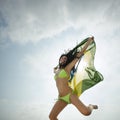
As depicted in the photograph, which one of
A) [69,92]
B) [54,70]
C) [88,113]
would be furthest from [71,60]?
[88,113]

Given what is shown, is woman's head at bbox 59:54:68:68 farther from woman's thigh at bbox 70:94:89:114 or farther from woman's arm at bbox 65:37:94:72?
woman's thigh at bbox 70:94:89:114

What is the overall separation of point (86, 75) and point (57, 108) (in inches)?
104

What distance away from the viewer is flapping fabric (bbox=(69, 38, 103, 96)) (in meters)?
10.9

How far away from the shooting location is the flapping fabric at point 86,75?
10852 mm

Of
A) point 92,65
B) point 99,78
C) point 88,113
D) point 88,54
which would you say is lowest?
point 88,113

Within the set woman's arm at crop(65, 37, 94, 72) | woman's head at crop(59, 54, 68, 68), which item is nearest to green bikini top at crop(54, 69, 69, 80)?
woman's arm at crop(65, 37, 94, 72)

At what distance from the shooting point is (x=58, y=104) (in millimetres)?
9359

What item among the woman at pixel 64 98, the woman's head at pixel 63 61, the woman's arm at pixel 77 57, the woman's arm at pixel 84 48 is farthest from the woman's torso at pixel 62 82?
the woman's arm at pixel 84 48

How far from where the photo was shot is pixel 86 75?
11.2 meters

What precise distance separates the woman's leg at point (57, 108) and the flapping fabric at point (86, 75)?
5.38 ft

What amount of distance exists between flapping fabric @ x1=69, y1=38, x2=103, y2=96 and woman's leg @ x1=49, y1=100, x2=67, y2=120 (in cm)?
164

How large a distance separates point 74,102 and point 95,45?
3690mm

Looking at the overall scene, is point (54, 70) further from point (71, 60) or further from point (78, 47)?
point (78, 47)

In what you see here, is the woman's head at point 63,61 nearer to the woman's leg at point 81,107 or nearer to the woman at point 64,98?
the woman at point 64,98
